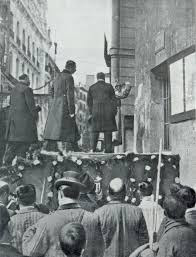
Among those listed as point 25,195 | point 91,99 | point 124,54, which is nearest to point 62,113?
point 91,99

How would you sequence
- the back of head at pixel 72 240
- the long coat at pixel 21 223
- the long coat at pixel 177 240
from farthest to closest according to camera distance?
the long coat at pixel 21 223
the long coat at pixel 177 240
the back of head at pixel 72 240

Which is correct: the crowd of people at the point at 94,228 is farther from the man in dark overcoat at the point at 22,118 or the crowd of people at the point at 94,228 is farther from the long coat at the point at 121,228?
the man in dark overcoat at the point at 22,118

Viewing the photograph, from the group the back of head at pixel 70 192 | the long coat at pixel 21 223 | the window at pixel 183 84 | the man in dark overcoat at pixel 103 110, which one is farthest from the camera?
the man in dark overcoat at pixel 103 110

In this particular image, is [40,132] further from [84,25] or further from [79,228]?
[79,228]

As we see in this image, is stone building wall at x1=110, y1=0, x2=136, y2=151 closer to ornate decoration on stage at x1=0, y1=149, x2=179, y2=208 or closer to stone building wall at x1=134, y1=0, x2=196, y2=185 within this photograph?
stone building wall at x1=134, y1=0, x2=196, y2=185

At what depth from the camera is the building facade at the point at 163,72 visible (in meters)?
4.04

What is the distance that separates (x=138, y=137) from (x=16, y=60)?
1679mm

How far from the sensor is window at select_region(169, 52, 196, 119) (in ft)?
12.8

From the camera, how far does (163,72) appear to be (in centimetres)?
494

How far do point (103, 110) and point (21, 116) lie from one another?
0.85m

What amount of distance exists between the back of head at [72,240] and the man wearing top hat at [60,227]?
388mm

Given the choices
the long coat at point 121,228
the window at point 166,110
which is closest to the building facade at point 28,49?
the window at point 166,110

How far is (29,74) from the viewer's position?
14.2ft

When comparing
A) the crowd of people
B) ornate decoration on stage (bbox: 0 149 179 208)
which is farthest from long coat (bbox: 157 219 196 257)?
ornate decoration on stage (bbox: 0 149 179 208)
